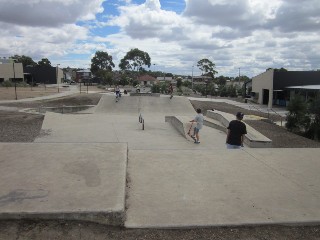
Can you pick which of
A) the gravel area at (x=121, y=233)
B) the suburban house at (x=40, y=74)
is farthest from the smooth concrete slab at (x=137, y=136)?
the suburban house at (x=40, y=74)

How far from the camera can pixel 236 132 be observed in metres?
7.75

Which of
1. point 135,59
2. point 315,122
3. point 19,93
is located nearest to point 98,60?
point 135,59

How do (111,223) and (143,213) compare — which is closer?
(111,223)

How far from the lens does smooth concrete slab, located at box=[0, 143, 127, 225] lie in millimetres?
3645

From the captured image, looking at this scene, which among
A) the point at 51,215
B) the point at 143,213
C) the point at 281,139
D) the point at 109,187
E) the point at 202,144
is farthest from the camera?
the point at 281,139

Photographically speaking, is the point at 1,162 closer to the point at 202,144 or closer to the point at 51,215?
the point at 51,215

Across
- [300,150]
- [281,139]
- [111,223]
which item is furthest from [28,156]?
[281,139]

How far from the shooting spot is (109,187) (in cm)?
430

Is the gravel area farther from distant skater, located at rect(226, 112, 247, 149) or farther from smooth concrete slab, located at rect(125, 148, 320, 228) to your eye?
distant skater, located at rect(226, 112, 247, 149)

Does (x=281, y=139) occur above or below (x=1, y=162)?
below

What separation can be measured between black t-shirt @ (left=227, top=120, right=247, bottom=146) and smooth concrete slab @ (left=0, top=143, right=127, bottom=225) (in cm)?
274

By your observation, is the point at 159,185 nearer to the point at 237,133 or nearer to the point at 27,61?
the point at 237,133

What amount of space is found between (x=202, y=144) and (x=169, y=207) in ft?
27.0

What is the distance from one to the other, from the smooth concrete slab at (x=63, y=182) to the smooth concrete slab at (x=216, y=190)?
0.27 meters
